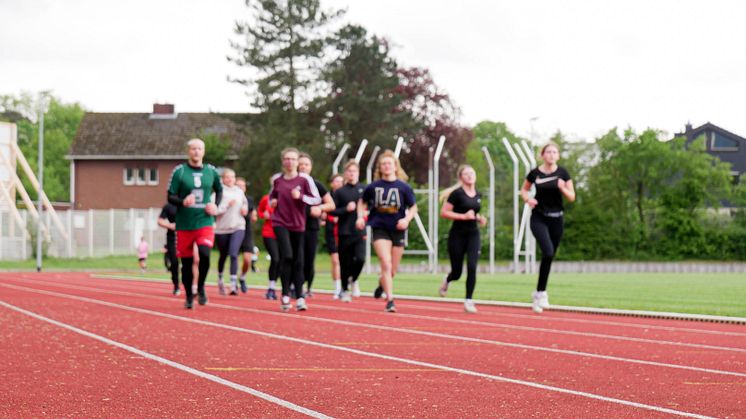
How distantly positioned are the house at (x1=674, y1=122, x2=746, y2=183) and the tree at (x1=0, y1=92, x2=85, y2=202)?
6409 centimetres

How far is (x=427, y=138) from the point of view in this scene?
64.9 m

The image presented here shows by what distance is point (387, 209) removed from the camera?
15016mm

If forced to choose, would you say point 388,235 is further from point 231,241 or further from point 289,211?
point 231,241

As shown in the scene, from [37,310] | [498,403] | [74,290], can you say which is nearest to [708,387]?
[498,403]

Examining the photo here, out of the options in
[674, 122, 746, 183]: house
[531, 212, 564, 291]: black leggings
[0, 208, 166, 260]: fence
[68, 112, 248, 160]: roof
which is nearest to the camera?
[531, 212, 564, 291]: black leggings

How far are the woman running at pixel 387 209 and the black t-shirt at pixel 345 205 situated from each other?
2.66 meters

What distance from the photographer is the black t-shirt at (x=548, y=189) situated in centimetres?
1482

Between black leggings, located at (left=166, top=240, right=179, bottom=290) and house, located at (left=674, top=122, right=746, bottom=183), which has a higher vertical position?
house, located at (left=674, top=122, right=746, bottom=183)

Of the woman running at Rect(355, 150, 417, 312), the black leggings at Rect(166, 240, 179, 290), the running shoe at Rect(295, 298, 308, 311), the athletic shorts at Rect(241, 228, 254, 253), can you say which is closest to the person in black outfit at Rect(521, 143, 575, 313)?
the woman running at Rect(355, 150, 417, 312)

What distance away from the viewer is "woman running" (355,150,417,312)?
14911mm

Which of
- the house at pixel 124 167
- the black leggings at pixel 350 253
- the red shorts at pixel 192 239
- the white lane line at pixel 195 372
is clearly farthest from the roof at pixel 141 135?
the white lane line at pixel 195 372

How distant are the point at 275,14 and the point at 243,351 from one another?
5317cm

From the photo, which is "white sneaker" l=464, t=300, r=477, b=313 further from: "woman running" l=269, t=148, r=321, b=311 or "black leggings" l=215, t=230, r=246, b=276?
"black leggings" l=215, t=230, r=246, b=276

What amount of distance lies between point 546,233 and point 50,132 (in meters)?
103
